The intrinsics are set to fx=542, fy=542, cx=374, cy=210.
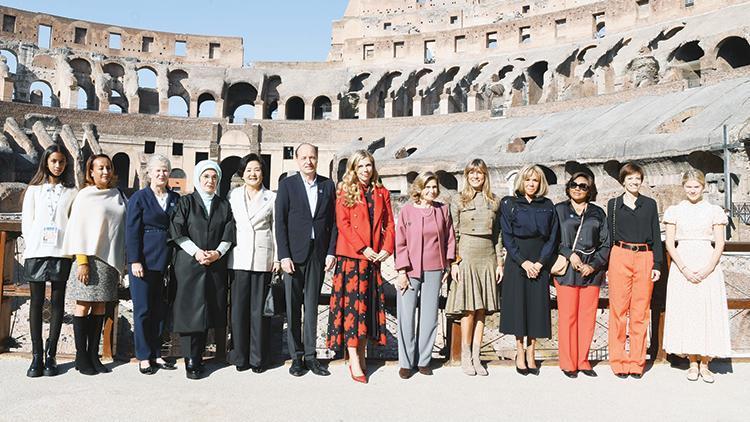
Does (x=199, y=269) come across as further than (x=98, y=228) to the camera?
Yes

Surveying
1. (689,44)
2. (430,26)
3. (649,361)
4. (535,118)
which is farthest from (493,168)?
(430,26)

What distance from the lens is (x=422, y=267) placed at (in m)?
4.89

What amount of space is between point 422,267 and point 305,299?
1.09 m

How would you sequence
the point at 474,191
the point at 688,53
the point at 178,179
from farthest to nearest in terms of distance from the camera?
1. the point at 178,179
2. the point at 688,53
3. the point at 474,191

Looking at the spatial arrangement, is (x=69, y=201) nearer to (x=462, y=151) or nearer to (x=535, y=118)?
(x=462, y=151)

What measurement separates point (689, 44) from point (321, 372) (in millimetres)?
33694

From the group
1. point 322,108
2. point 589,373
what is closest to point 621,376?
point 589,373

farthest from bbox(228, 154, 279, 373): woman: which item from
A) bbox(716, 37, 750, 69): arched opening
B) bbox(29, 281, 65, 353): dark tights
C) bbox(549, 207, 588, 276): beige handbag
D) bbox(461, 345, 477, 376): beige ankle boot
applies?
bbox(716, 37, 750, 69): arched opening

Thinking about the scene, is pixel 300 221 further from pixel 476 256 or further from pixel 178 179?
pixel 178 179

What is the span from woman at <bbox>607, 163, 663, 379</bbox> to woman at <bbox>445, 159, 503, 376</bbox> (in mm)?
1069

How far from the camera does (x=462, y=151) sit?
2695 cm

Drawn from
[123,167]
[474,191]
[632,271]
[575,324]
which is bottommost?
[575,324]

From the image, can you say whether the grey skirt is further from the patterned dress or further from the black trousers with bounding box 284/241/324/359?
the patterned dress

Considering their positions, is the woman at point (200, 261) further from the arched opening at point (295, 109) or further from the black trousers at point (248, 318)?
the arched opening at point (295, 109)
